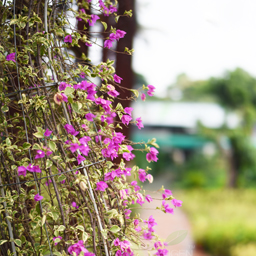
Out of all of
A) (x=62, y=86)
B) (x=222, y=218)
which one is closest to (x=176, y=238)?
(x=62, y=86)

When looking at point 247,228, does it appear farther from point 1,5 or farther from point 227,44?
point 227,44

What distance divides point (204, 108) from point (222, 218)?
12.1ft

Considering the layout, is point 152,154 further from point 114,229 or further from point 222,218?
point 222,218

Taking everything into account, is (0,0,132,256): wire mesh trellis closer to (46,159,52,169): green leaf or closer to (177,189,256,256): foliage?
(46,159,52,169): green leaf

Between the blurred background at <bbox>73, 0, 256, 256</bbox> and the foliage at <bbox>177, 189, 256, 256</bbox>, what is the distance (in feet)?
0.06

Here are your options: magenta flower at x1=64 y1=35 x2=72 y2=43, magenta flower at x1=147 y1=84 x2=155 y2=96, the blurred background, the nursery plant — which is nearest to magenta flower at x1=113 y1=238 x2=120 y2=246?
the nursery plant

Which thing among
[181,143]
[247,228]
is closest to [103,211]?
[247,228]

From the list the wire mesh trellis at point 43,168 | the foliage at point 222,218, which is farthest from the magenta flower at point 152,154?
the foliage at point 222,218

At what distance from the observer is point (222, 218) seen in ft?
14.0

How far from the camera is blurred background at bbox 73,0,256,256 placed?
509 cm

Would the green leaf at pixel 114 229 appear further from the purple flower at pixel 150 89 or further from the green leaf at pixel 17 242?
the purple flower at pixel 150 89

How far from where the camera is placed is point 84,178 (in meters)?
0.63

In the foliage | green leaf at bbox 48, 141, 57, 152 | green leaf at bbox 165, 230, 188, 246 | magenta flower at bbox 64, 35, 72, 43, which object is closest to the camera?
green leaf at bbox 48, 141, 57, 152

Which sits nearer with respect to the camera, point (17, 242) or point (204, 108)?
point (17, 242)
